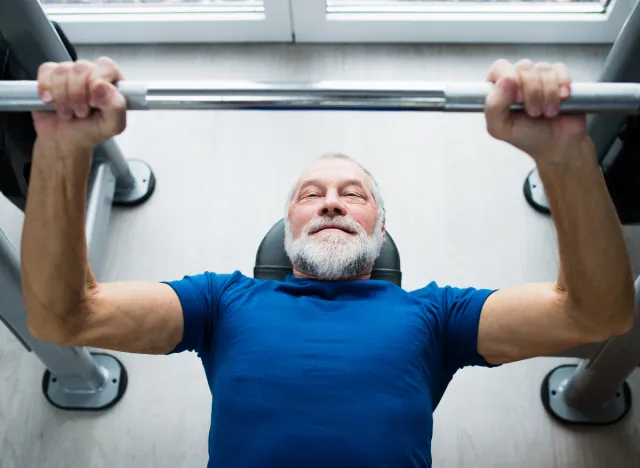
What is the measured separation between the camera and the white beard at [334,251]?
1.42m

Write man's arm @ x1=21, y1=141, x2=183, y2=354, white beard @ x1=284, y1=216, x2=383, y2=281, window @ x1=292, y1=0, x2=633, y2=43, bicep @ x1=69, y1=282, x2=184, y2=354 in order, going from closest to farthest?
man's arm @ x1=21, y1=141, x2=183, y2=354 → bicep @ x1=69, y1=282, x2=184, y2=354 → white beard @ x1=284, y1=216, x2=383, y2=281 → window @ x1=292, y1=0, x2=633, y2=43

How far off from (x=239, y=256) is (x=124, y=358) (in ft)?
1.29

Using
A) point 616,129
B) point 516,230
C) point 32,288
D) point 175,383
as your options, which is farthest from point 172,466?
point 616,129

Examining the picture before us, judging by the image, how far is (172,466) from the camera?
174 cm

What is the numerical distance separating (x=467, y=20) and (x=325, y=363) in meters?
1.37

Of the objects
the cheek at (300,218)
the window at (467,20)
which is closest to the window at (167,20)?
the window at (467,20)

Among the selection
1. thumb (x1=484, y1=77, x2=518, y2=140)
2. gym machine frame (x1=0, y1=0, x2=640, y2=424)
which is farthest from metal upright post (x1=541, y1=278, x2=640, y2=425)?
thumb (x1=484, y1=77, x2=518, y2=140)

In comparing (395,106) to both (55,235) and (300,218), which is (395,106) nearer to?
(300,218)

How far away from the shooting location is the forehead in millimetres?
1551

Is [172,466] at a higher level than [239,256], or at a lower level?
lower

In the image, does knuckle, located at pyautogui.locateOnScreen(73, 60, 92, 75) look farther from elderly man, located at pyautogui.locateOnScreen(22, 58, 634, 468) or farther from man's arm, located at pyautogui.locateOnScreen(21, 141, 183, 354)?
man's arm, located at pyautogui.locateOnScreen(21, 141, 183, 354)

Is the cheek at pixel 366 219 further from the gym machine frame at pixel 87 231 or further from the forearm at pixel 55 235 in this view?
the gym machine frame at pixel 87 231

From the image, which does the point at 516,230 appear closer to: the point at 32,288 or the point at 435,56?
the point at 435,56

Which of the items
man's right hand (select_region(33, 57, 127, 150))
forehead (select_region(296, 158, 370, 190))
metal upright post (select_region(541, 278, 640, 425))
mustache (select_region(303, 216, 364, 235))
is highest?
forehead (select_region(296, 158, 370, 190))
